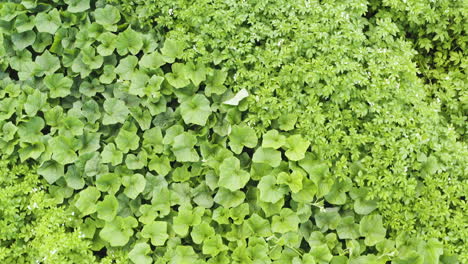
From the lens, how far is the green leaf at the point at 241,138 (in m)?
2.85

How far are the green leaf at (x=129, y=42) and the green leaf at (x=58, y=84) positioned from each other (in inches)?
15.3

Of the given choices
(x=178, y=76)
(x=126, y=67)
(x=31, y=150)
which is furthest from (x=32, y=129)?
(x=178, y=76)

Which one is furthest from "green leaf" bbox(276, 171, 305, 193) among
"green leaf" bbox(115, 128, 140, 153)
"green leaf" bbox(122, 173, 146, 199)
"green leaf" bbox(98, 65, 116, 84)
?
"green leaf" bbox(98, 65, 116, 84)

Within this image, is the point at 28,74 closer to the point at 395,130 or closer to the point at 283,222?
the point at 283,222

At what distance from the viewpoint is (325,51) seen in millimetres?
2748

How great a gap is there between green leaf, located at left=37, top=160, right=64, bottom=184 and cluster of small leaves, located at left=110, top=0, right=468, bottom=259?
3.59 ft

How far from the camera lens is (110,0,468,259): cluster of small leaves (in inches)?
105

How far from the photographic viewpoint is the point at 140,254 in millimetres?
2744

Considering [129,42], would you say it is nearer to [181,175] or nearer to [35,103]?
[35,103]

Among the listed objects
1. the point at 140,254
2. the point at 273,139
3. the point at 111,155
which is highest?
the point at 273,139

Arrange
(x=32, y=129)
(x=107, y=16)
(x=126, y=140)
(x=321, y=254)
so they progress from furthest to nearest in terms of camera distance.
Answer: (x=107, y=16), (x=32, y=129), (x=126, y=140), (x=321, y=254)

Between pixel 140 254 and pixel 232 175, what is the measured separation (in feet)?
2.25

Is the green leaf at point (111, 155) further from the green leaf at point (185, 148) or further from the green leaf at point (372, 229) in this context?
the green leaf at point (372, 229)

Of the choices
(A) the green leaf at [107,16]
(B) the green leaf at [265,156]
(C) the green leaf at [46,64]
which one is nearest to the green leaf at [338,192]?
(B) the green leaf at [265,156]
